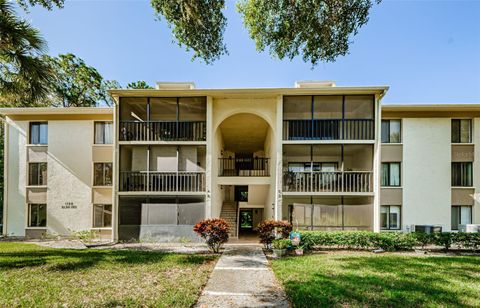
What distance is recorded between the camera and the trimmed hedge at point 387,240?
1198 cm

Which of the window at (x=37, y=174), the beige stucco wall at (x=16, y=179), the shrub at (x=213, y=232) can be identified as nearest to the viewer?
the shrub at (x=213, y=232)

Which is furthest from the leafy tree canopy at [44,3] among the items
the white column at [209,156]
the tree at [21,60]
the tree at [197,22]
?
the white column at [209,156]

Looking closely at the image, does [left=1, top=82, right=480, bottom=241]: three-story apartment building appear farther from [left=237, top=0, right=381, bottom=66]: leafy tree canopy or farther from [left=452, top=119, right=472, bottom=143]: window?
[left=237, top=0, right=381, bottom=66]: leafy tree canopy

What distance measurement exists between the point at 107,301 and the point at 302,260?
6.73m

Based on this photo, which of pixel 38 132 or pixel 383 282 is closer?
pixel 383 282

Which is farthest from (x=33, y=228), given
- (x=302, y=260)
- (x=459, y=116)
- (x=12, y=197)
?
(x=459, y=116)

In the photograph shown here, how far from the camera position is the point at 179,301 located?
19.9ft

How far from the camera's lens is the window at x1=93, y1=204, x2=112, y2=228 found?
635 inches

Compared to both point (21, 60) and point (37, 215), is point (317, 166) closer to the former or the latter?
point (21, 60)

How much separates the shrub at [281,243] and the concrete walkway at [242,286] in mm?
730

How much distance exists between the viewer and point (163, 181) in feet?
46.3

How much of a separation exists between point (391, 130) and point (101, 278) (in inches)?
635

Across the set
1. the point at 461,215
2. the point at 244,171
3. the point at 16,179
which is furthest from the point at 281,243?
the point at 16,179

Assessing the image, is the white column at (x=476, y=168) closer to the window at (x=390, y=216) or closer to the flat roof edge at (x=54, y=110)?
the window at (x=390, y=216)
